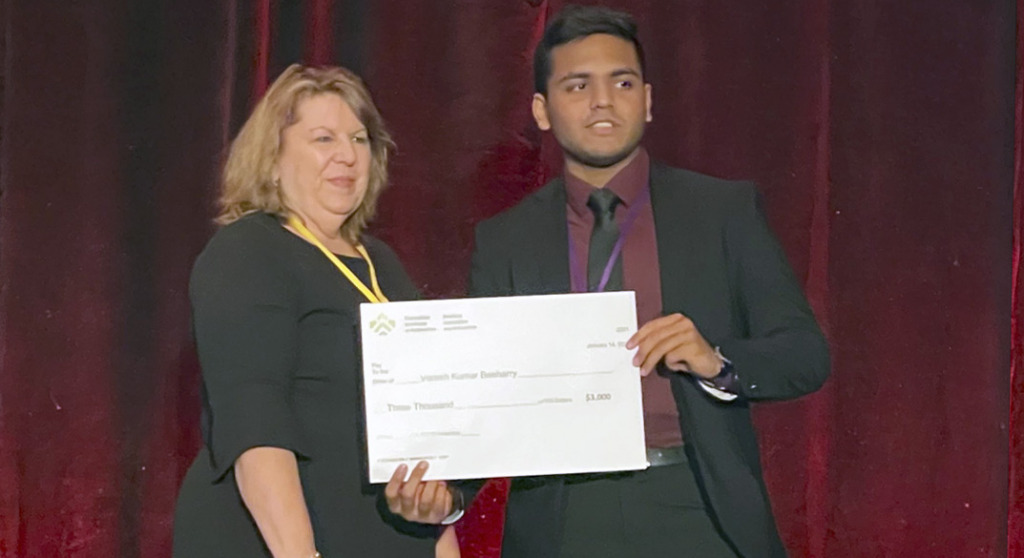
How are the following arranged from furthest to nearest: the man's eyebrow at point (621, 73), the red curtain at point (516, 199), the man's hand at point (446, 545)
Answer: the red curtain at point (516, 199) → the man's hand at point (446, 545) → the man's eyebrow at point (621, 73)

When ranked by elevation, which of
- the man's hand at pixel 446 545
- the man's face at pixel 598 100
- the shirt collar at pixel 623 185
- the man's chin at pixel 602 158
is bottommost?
the man's hand at pixel 446 545

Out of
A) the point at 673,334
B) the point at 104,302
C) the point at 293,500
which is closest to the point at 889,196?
the point at 673,334

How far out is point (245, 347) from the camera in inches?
65.3

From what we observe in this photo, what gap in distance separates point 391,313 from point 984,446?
1482 mm

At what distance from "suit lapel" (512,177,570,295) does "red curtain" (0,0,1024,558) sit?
2.34ft

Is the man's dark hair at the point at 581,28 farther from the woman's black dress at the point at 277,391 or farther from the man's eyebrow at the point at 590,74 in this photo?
the woman's black dress at the point at 277,391

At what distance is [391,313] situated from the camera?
1.64 metres

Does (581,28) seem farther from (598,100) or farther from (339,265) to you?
(339,265)

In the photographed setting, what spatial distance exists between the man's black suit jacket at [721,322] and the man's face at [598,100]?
3.2 inches

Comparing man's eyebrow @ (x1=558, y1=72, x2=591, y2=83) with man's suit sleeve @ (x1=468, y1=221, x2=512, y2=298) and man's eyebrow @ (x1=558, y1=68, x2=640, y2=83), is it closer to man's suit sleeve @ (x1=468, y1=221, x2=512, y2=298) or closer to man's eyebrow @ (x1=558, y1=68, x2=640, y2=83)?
man's eyebrow @ (x1=558, y1=68, x2=640, y2=83)

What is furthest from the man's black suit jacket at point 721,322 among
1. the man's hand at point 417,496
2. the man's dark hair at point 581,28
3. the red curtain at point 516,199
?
the red curtain at point 516,199

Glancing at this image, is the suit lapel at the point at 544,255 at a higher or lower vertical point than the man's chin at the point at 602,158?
lower

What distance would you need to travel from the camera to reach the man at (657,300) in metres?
1.62

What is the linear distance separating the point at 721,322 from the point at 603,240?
218mm
